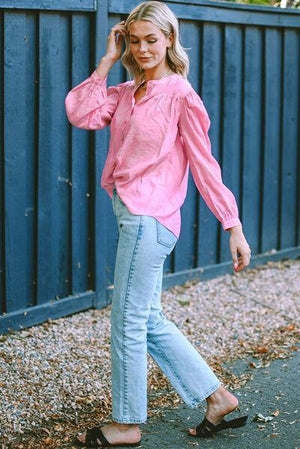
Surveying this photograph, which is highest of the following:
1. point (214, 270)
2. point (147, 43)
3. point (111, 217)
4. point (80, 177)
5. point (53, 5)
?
point (53, 5)

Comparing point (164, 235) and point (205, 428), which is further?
point (205, 428)

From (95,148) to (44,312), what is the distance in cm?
110

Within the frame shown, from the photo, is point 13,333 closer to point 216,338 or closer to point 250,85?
point 216,338

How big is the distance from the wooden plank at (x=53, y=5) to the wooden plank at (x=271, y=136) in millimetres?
2028

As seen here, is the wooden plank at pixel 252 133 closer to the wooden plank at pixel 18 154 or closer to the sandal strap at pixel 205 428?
the wooden plank at pixel 18 154

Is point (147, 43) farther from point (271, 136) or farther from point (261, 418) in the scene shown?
point (271, 136)

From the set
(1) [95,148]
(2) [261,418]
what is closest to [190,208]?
(1) [95,148]

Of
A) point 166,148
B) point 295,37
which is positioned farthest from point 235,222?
point 295,37

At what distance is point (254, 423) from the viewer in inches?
166

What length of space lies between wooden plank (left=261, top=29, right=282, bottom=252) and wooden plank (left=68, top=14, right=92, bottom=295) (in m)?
1.97

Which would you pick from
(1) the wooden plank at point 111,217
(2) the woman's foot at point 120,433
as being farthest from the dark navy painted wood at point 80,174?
(2) the woman's foot at point 120,433

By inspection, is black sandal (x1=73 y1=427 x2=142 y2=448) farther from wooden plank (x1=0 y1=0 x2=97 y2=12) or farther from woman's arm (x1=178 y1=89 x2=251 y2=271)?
wooden plank (x1=0 y1=0 x2=97 y2=12)

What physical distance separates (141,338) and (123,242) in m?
0.42

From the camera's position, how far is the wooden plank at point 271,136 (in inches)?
279
